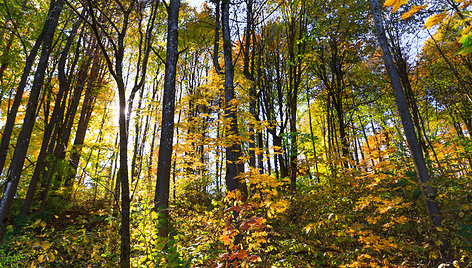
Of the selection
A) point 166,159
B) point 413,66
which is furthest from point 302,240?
point 413,66

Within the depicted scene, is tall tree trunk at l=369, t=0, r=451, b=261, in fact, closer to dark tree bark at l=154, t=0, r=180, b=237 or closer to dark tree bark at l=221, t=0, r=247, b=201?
dark tree bark at l=221, t=0, r=247, b=201

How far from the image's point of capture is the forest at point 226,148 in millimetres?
3189

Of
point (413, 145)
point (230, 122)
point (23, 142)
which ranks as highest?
point (230, 122)

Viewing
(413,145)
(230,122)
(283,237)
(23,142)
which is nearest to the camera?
(23,142)

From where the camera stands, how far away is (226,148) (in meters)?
5.00

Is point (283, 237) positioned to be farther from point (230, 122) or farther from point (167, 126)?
point (167, 126)

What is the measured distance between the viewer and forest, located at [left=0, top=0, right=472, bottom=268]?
126 inches

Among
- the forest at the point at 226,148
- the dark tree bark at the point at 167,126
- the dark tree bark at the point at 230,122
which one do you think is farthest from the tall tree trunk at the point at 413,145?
the dark tree bark at the point at 167,126

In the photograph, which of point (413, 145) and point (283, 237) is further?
point (283, 237)

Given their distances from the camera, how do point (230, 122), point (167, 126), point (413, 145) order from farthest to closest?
1. point (167, 126)
2. point (230, 122)
3. point (413, 145)

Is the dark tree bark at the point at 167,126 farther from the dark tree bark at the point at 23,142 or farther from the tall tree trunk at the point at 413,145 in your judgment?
the tall tree trunk at the point at 413,145

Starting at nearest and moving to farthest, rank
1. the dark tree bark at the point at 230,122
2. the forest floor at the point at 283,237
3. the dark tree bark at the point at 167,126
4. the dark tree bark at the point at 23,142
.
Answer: the forest floor at the point at 283,237 < the dark tree bark at the point at 23,142 < the dark tree bark at the point at 167,126 < the dark tree bark at the point at 230,122

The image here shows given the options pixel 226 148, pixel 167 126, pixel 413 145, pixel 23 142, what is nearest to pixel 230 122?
pixel 226 148

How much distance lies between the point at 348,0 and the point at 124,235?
1173 centimetres
